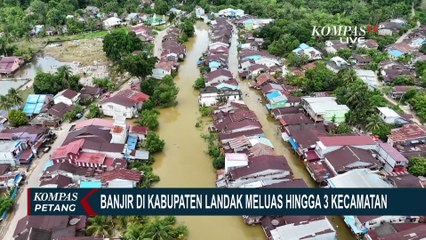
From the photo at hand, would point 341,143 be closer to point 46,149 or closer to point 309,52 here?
point 309,52

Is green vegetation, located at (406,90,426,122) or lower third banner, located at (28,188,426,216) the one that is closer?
lower third banner, located at (28,188,426,216)

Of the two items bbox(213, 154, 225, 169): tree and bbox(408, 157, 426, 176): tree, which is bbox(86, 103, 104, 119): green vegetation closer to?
bbox(213, 154, 225, 169): tree

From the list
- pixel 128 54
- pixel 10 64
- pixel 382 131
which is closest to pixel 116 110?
pixel 128 54

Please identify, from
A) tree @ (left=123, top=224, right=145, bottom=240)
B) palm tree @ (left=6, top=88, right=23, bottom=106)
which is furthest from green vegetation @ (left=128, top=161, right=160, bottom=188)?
palm tree @ (left=6, top=88, right=23, bottom=106)

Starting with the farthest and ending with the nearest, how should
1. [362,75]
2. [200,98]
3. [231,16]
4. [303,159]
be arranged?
1. [231,16]
2. [362,75]
3. [200,98]
4. [303,159]

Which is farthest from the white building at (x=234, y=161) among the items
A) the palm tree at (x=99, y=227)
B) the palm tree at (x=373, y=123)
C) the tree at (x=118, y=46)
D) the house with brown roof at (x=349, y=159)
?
the tree at (x=118, y=46)

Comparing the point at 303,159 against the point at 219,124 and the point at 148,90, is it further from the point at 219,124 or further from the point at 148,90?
the point at 148,90

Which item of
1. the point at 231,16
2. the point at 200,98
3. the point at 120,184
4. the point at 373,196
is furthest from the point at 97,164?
the point at 231,16
